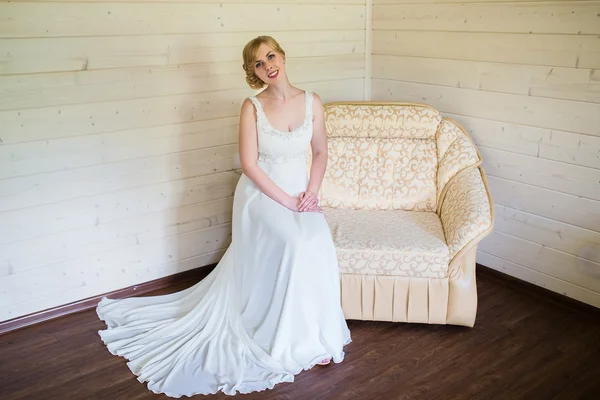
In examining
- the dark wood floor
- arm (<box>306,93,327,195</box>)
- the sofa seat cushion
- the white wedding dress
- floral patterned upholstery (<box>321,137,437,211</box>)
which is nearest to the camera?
the dark wood floor

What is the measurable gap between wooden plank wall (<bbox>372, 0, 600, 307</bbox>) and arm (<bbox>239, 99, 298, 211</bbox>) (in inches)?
49.5

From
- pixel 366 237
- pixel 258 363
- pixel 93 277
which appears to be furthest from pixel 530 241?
pixel 93 277

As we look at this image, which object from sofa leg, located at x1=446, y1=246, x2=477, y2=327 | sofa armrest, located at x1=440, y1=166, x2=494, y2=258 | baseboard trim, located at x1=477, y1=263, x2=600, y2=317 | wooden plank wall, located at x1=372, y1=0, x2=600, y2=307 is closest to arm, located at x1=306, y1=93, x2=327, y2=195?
sofa armrest, located at x1=440, y1=166, x2=494, y2=258

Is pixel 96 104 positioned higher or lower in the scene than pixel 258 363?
higher

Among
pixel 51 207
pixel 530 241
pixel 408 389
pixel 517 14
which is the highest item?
pixel 517 14

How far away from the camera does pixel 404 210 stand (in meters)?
3.24

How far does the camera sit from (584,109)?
110 inches

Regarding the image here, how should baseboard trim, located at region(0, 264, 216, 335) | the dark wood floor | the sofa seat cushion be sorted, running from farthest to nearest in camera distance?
baseboard trim, located at region(0, 264, 216, 335) → the sofa seat cushion → the dark wood floor

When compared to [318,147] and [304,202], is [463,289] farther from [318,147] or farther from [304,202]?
[318,147]

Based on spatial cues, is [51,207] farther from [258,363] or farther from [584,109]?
[584,109]

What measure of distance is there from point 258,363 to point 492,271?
60.1 inches

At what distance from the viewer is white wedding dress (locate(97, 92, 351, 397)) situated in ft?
8.34

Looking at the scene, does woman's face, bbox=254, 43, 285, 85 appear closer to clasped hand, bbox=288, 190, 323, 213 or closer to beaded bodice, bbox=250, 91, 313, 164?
beaded bodice, bbox=250, 91, 313, 164

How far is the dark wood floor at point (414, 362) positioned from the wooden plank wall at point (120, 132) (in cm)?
37
